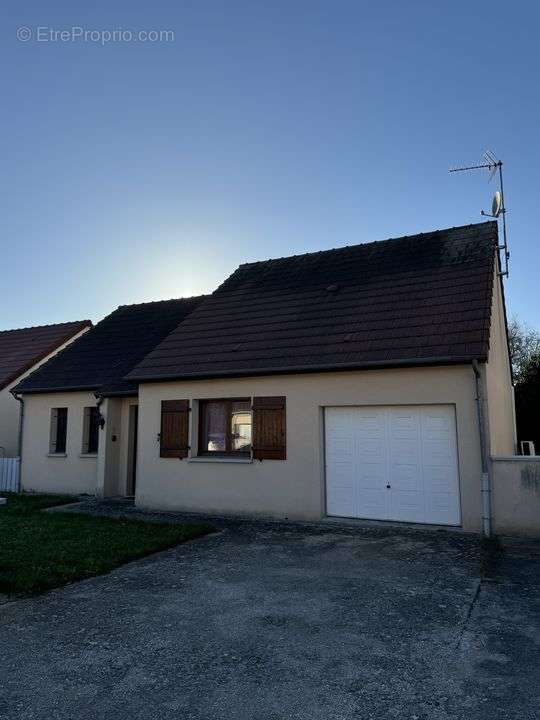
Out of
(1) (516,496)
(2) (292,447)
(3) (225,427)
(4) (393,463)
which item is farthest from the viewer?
(3) (225,427)

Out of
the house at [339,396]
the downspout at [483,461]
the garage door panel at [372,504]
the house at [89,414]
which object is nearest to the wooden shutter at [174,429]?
the house at [339,396]

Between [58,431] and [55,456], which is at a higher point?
[58,431]

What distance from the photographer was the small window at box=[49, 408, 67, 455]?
49.5 ft

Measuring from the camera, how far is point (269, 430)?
10.4m

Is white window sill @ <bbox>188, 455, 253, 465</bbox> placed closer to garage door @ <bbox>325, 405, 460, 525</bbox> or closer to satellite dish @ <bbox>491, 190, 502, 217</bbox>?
garage door @ <bbox>325, 405, 460, 525</bbox>

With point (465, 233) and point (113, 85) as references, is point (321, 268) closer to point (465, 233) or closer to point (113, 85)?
point (465, 233)

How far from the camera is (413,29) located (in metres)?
9.21

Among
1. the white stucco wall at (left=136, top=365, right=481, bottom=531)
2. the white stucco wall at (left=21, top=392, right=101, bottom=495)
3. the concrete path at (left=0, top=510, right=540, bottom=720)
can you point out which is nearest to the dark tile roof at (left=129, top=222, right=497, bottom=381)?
the white stucco wall at (left=136, top=365, right=481, bottom=531)

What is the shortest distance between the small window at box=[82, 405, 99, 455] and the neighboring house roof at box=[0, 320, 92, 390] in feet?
19.3

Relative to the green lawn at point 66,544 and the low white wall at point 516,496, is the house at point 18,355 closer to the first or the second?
the green lawn at point 66,544

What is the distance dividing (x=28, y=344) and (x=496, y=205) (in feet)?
60.3

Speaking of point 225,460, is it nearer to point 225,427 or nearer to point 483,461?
point 225,427

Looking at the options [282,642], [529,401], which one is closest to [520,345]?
[529,401]

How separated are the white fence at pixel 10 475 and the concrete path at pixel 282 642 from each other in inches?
405
